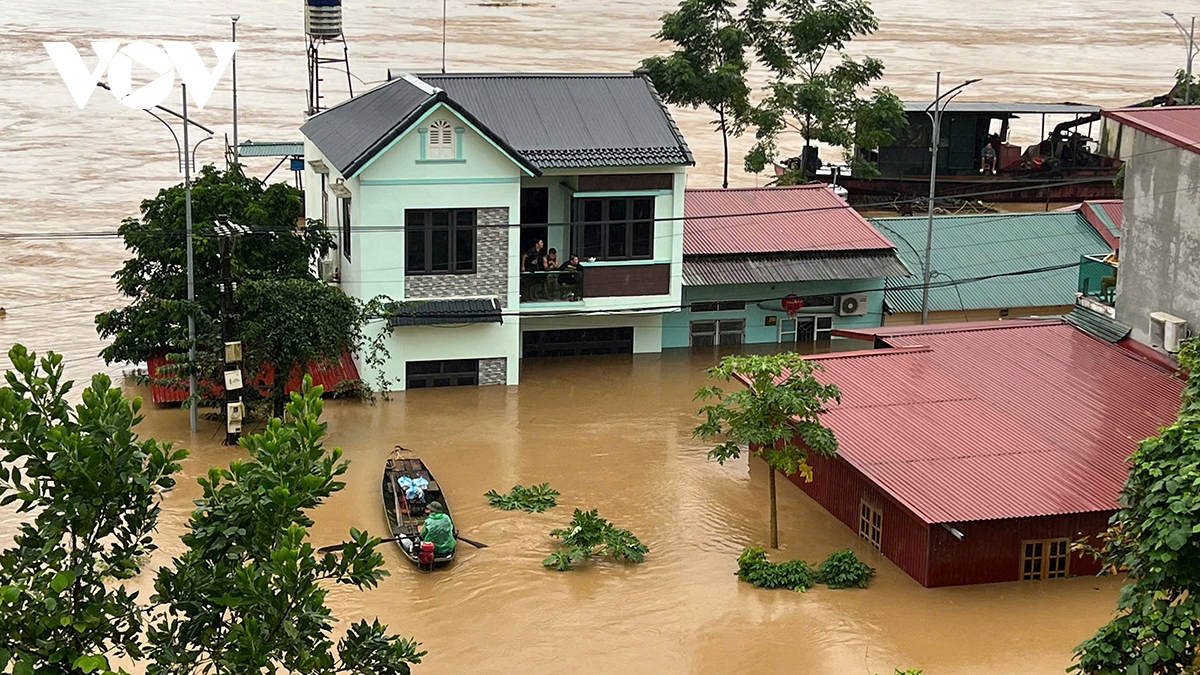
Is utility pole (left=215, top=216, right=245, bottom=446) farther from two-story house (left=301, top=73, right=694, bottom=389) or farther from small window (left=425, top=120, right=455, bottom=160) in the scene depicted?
small window (left=425, top=120, right=455, bottom=160)

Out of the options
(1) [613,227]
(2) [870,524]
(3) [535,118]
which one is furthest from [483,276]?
(2) [870,524]

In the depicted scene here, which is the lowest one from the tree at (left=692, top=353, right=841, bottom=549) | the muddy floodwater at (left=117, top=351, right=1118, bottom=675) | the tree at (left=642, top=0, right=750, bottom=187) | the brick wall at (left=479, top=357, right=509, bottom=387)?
the muddy floodwater at (left=117, top=351, right=1118, bottom=675)

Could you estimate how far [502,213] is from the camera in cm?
2827

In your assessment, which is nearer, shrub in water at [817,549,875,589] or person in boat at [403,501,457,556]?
shrub in water at [817,549,875,589]

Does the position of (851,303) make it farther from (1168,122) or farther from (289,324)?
(289,324)

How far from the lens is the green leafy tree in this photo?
10438 millimetres

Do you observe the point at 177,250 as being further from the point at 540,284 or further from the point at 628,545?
the point at 628,545

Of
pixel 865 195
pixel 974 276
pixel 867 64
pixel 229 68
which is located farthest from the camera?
pixel 229 68

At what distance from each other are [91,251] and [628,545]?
76.1 feet

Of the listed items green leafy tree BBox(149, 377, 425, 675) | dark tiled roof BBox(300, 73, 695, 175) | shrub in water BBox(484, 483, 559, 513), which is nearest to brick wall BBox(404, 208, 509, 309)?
dark tiled roof BBox(300, 73, 695, 175)

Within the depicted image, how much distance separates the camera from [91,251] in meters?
40.2

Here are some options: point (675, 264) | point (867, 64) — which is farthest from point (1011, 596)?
point (867, 64)

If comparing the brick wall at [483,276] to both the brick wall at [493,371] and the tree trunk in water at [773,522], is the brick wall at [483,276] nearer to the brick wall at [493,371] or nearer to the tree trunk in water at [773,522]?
the brick wall at [493,371]

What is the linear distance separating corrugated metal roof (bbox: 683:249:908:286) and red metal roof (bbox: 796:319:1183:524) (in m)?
4.63
